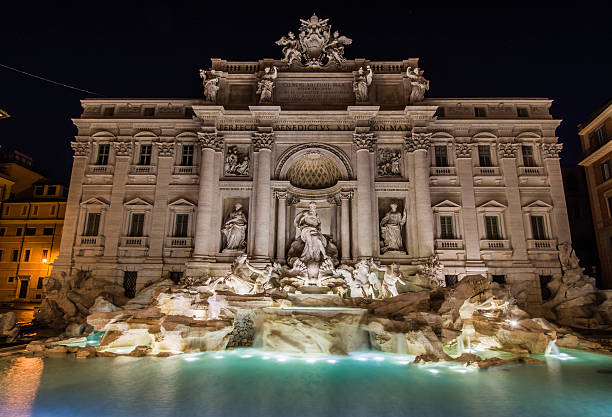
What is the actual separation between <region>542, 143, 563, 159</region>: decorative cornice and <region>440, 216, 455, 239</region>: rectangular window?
7910 mm

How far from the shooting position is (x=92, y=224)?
2445cm

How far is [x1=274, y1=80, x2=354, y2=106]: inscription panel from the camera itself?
81.5ft

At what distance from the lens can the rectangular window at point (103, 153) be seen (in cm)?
2549

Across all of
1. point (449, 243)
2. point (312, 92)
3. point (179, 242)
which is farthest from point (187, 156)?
point (449, 243)

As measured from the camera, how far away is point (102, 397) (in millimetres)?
7949

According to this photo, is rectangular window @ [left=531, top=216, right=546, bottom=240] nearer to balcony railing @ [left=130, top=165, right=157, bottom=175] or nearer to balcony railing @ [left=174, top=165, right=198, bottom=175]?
balcony railing @ [left=174, top=165, right=198, bottom=175]

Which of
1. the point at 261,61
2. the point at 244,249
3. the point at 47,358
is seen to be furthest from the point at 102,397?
the point at 261,61

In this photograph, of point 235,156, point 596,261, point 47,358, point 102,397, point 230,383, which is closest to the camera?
point 102,397

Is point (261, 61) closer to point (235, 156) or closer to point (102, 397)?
point (235, 156)

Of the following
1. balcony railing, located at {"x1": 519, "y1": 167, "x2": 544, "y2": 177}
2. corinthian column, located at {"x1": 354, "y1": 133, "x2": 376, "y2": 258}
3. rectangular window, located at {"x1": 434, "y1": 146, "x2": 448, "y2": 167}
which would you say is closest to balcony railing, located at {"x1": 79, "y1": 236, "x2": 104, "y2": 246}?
corinthian column, located at {"x1": 354, "y1": 133, "x2": 376, "y2": 258}

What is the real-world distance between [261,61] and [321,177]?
354 inches

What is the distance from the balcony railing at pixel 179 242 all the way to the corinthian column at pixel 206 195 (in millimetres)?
1028

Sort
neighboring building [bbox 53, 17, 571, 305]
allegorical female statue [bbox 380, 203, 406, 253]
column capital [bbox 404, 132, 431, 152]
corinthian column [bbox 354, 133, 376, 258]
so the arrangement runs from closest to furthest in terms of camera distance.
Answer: corinthian column [bbox 354, 133, 376, 258] < allegorical female statue [bbox 380, 203, 406, 253] < neighboring building [bbox 53, 17, 571, 305] < column capital [bbox 404, 132, 431, 152]

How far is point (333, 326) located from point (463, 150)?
1710 cm
